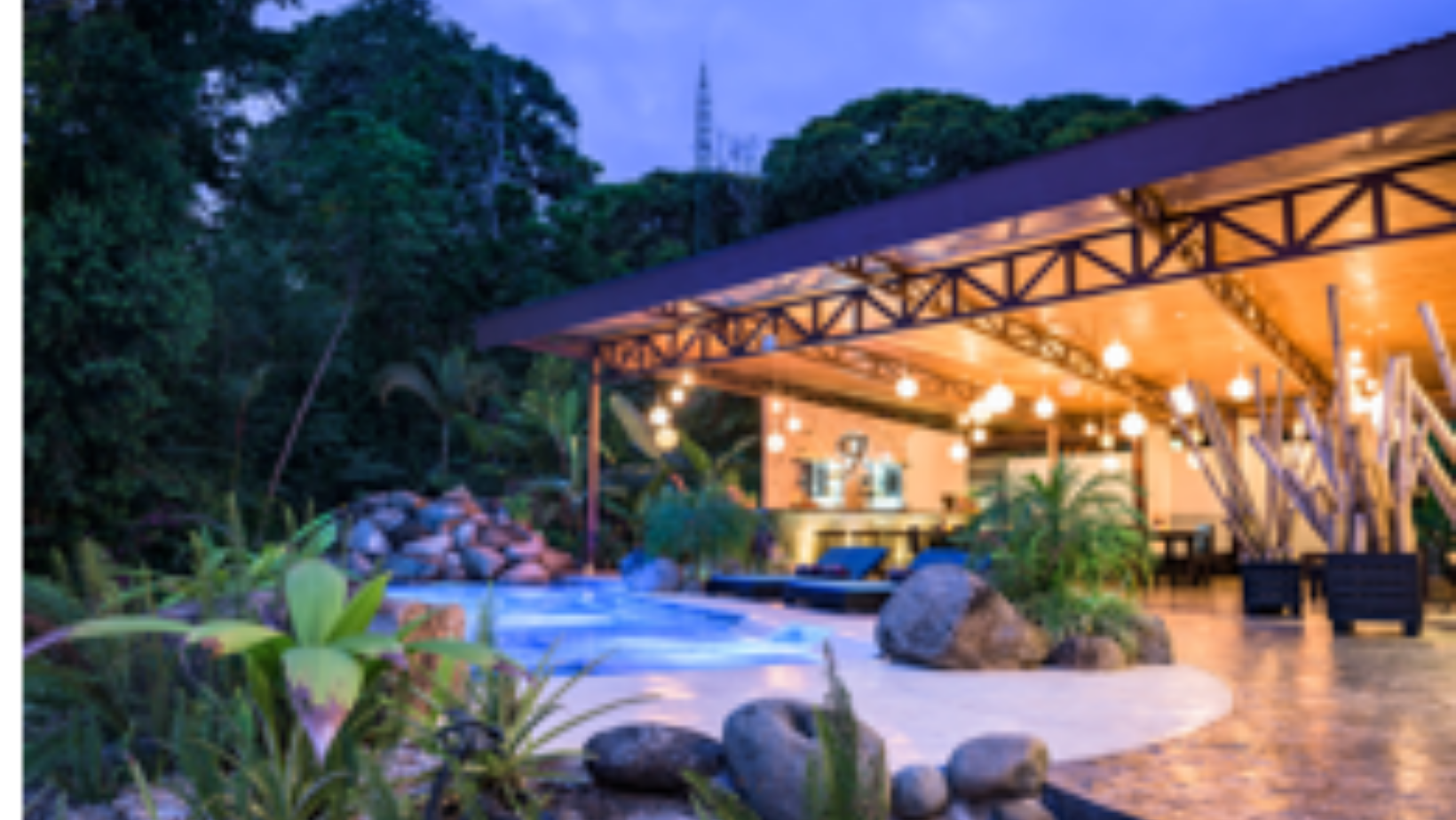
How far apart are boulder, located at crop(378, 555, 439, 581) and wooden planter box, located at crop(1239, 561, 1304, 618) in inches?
380

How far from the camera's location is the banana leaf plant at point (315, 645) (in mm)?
1740

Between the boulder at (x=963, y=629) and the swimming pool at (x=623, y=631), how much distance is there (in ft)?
2.85

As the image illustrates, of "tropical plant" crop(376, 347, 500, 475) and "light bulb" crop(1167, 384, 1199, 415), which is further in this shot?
"tropical plant" crop(376, 347, 500, 475)

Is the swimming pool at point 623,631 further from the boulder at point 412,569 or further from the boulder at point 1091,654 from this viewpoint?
the boulder at point 1091,654

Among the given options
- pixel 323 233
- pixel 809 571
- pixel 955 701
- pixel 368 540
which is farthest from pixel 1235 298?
pixel 323 233

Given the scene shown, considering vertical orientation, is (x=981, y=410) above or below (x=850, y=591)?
above

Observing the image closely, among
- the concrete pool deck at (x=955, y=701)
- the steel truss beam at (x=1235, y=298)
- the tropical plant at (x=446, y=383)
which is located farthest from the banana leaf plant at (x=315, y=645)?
the tropical plant at (x=446, y=383)

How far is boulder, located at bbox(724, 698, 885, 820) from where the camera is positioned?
112 inches

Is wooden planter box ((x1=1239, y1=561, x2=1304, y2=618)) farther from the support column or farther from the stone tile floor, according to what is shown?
the support column

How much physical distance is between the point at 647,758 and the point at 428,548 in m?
11.1

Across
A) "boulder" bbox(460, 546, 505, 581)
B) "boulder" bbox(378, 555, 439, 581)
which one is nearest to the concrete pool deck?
"boulder" bbox(460, 546, 505, 581)

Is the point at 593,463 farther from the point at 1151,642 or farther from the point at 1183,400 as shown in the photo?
the point at 1151,642

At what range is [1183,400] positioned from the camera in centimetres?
1023

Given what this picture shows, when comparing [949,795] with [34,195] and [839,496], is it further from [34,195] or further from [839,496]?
[839,496]
